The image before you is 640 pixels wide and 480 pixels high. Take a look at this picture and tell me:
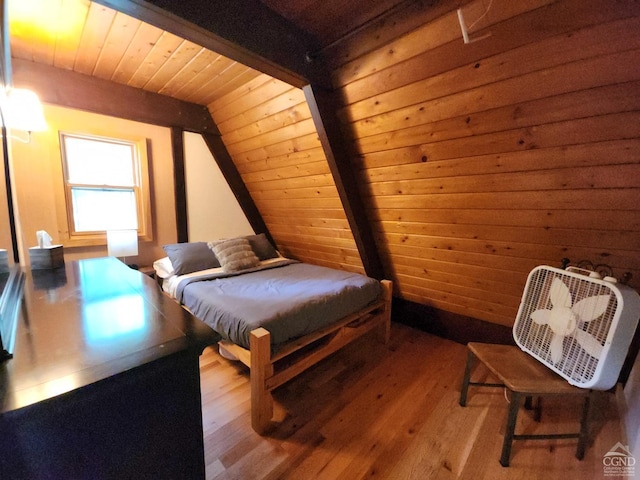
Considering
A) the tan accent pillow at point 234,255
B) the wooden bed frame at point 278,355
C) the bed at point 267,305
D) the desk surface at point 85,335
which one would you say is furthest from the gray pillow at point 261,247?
the desk surface at point 85,335

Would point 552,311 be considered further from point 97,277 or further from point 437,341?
point 97,277

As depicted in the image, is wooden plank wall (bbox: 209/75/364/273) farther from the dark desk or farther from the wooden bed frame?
the dark desk

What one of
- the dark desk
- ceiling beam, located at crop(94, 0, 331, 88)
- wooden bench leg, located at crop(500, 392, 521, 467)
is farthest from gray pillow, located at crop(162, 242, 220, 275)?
wooden bench leg, located at crop(500, 392, 521, 467)

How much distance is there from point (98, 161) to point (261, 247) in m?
1.63

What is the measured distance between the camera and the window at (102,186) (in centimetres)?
226

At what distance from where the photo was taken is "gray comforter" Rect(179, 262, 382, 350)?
1615 mm

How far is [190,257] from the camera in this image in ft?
8.24

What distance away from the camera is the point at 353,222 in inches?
89.5

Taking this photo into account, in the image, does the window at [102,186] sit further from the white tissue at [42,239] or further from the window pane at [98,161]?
the white tissue at [42,239]

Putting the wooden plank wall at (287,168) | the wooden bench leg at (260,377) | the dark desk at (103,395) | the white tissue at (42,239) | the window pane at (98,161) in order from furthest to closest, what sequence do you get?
the window pane at (98,161) → the wooden plank wall at (287,168) → the white tissue at (42,239) → the wooden bench leg at (260,377) → the dark desk at (103,395)

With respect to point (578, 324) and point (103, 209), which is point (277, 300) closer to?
point (578, 324)

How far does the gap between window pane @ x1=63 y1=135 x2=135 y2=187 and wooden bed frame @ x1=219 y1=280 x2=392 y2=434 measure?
184 cm

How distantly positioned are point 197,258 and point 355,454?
1.97 metres

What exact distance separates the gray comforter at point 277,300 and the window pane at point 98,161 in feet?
4.11
